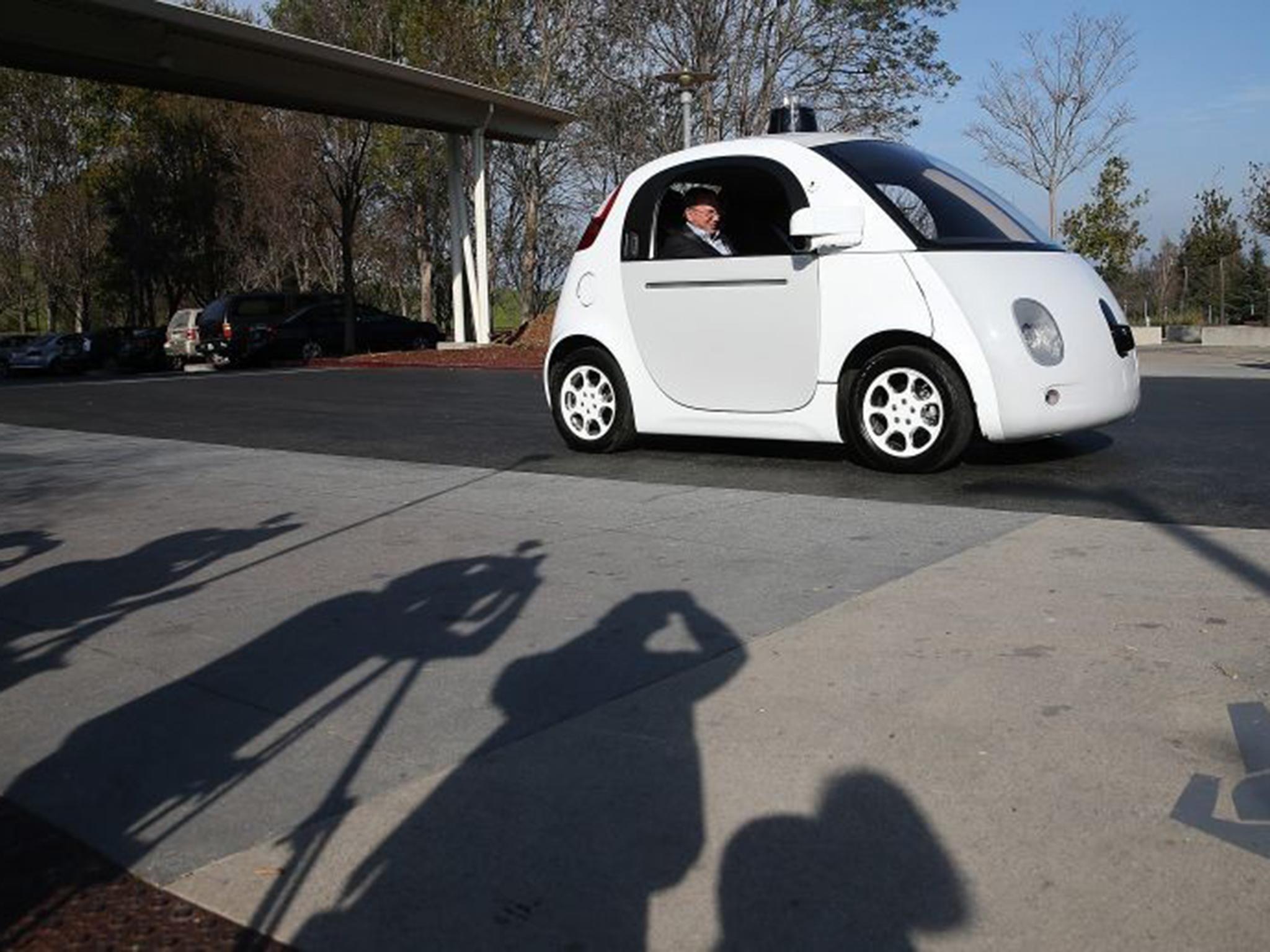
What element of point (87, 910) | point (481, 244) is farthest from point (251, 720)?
point (481, 244)

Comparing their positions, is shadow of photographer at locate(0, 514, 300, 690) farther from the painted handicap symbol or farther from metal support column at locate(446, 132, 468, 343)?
metal support column at locate(446, 132, 468, 343)

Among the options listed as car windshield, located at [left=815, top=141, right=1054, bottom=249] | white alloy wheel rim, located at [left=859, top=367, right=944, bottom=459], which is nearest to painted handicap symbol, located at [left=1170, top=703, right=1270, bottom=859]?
white alloy wheel rim, located at [left=859, top=367, right=944, bottom=459]

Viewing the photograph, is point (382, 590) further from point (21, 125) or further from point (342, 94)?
point (21, 125)

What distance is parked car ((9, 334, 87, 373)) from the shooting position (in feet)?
123

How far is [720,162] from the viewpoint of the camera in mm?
7848

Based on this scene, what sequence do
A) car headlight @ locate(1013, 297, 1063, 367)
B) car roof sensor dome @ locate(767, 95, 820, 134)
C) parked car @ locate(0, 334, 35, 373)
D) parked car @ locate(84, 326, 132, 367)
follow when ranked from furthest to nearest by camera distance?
1. parked car @ locate(0, 334, 35, 373)
2. parked car @ locate(84, 326, 132, 367)
3. car roof sensor dome @ locate(767, 95, 820, 134)
4. car headlight @ locate(1013, 297, 1063, 367)

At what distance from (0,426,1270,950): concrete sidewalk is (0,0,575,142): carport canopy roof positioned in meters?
18.8

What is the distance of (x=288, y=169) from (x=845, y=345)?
119ft

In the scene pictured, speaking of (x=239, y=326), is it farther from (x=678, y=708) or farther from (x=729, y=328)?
(x=678, y=708)

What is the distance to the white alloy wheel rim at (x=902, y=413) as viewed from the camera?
6.95 metres

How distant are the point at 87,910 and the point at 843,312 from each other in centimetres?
543

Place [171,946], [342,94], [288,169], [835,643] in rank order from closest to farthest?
[171,946]
[835,643]
[342,94]
[288,169]

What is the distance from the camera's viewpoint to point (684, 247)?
316 inches

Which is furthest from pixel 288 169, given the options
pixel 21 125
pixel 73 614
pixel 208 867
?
pixel 208 867
